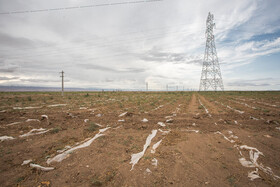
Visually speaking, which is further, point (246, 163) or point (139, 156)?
point (139, 156)

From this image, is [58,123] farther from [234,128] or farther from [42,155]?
[234,128]

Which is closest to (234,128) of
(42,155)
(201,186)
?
(201,186)

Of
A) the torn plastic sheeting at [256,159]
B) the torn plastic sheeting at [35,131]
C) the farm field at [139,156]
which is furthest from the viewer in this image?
the torn plastic sheeting at [35,131]

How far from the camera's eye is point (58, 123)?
7695 mm

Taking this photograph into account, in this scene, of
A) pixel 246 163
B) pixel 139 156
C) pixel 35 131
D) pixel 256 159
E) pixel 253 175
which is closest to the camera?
pixel 253 175

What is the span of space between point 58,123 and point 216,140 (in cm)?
901

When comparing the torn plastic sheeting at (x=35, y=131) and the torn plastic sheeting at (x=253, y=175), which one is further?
the torn plastic sheeting at (x=35, y=131)

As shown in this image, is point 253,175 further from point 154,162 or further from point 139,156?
point 139,156

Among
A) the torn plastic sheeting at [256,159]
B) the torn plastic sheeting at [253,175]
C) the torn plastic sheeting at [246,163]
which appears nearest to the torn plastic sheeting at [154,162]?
the torn plastic sheeting at [253,175]

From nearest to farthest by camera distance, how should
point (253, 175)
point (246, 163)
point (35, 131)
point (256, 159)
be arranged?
point (253, 175) < point (246, 163) < point (256, 159) < point (35, 131)

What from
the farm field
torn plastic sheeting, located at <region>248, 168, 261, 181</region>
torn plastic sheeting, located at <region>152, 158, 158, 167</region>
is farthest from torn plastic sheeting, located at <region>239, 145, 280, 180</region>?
torn plastic sheeting, located at <region>152, 158, 158, 167</region>

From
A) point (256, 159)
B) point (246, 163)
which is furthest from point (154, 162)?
point (256, 159)

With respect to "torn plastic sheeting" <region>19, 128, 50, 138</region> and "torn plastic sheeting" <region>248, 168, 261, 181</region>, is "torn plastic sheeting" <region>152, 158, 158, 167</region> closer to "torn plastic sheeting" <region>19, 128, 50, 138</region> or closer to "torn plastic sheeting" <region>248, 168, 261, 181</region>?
"torn plastic sheeting" <region>248, 168, 261, 181</region>

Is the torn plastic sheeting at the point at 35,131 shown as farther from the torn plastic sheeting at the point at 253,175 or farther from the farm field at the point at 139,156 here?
the torn plastic sheeting at the point at 253,175
